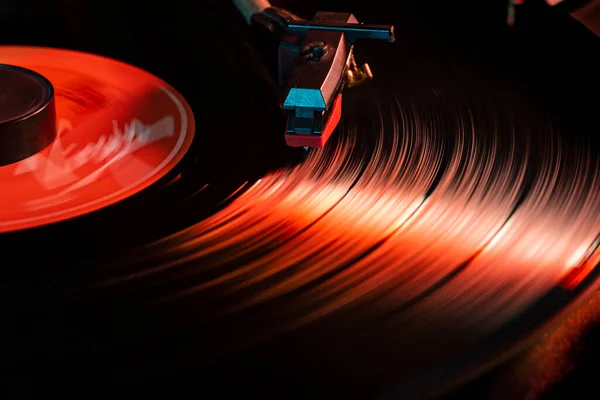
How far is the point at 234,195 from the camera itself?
0.87 m

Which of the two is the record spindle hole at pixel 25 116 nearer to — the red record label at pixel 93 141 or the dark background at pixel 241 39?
the red record label at pixel 93 141

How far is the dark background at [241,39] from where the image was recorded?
3.47 feet

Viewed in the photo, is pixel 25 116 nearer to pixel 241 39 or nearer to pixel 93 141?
pixel 93 141

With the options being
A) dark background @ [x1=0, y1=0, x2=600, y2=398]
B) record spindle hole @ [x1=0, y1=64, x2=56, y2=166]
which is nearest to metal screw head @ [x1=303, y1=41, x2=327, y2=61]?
dark background @ [x1=0, y1=0, x2=600, y2=398]

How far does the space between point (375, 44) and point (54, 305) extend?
24.5 inches

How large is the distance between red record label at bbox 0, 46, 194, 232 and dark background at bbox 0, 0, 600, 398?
30 mm

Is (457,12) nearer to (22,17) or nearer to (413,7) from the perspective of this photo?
(413,7)

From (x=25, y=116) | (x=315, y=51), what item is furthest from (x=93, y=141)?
(x=315, y=51)

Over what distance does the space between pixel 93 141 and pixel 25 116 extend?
0.08 metres

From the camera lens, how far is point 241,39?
3.87 ft

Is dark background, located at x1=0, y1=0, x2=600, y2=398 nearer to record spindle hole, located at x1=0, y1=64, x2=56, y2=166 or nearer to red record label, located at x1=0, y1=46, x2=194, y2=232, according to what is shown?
red record label, located at x1=0, y1=46, x2=194, y2=232

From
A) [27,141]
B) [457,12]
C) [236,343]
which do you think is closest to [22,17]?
[27,141]

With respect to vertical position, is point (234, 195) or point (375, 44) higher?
point (375, 44)

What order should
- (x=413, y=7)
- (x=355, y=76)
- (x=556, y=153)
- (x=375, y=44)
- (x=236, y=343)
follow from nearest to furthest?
(x=236, y=343)
(x=556, y=153)
(x=355, y=76)
(x=375, y=44)
(x=413, y=7)
